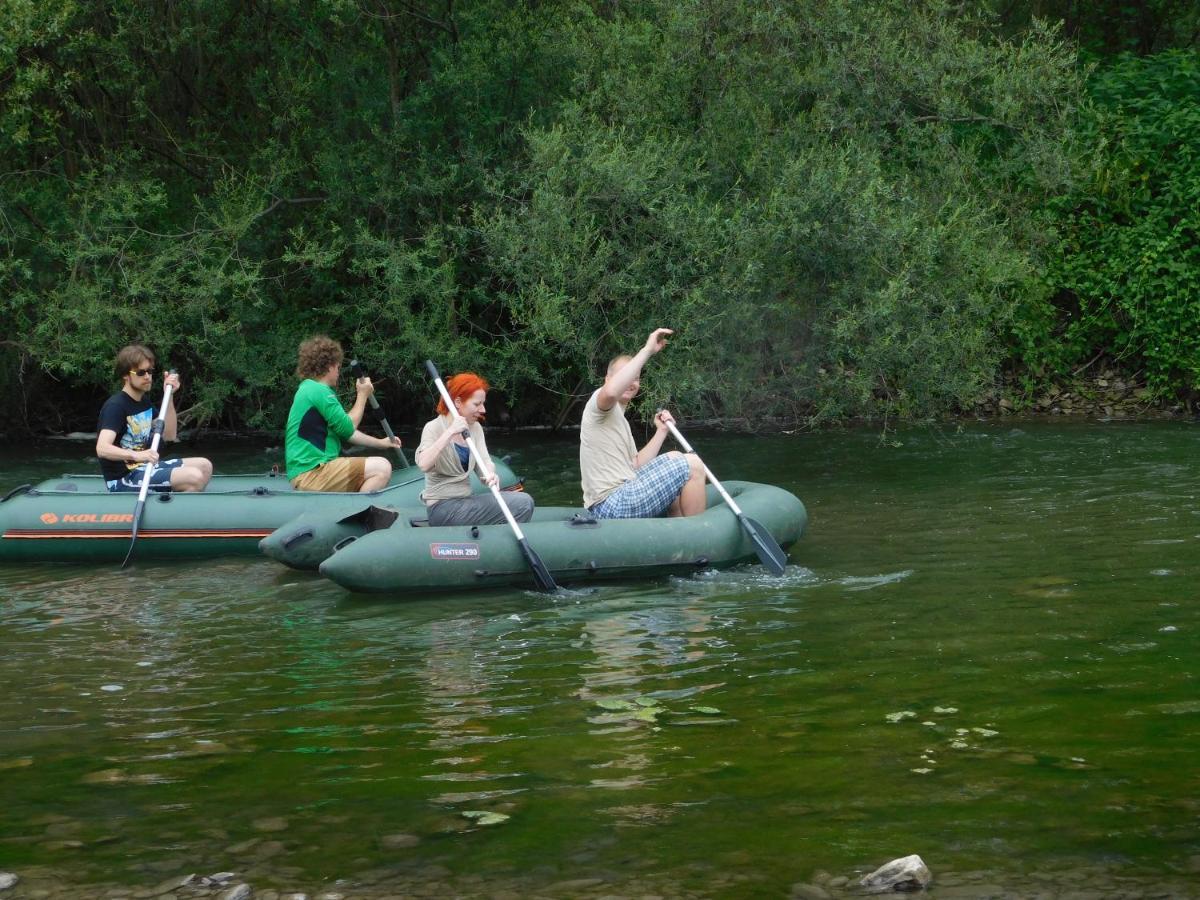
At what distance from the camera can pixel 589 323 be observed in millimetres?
13031

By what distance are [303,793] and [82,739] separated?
3.76 feet

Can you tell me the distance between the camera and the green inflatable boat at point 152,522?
946 centimetres

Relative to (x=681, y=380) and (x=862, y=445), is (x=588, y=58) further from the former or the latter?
(x=862, y=445)

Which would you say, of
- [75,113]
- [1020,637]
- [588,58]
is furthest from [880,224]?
[75,113]

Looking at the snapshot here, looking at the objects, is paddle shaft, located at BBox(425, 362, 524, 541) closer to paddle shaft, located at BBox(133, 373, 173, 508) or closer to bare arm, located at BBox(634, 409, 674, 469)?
bare arm, located at BBox(634, 409, 674, 469)

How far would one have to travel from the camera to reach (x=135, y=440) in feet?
32.1

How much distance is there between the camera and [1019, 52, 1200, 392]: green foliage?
621 inches

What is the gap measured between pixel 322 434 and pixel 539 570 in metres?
2.58

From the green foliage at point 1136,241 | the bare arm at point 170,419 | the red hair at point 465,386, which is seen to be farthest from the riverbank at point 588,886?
the green foliage at point 1136,241

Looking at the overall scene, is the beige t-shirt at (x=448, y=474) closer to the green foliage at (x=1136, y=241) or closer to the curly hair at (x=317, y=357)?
the curly hair at (x=317, y=357)

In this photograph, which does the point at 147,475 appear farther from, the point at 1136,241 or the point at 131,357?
the point at 1136,241

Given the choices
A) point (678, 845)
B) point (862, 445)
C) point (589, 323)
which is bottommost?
point (678, 845)

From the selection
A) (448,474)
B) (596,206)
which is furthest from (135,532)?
(596,206)

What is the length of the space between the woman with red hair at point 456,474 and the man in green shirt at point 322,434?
141 cm
